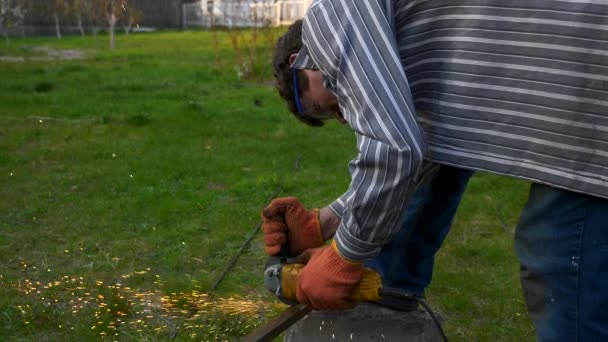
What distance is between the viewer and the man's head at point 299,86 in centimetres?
225

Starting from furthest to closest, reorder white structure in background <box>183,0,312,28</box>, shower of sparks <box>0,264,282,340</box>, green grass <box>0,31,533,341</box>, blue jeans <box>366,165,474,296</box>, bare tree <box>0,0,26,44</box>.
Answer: bare tree <box>0,0,26,44</box>
white structure in background <box>183,0,312,28</box>
green grass <box>0,31,533,341</box>
shower of sparks <box>0,264,282,340</box>
blue jeans <box>366,165,474,296</box>

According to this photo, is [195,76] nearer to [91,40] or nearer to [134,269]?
[134,269]

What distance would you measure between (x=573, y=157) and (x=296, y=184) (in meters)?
3.43

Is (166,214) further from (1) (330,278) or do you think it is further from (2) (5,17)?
(2) (5,17)

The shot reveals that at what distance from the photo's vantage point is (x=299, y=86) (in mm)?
2297

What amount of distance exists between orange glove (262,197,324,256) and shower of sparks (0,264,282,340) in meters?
0.75

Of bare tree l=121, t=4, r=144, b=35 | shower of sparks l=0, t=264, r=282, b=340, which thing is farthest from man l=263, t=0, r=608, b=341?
bare tree l=121, t=4, r=144, b=35

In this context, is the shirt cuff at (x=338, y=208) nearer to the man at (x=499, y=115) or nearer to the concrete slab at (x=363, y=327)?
the concrete slab at (x=363, y=327)

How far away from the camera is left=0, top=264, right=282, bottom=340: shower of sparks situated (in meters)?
3.13

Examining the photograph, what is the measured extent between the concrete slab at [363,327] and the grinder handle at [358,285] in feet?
0.71

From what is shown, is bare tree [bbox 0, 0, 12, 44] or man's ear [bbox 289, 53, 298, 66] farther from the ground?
man's ear [bbox 289, 53, 298, 66]

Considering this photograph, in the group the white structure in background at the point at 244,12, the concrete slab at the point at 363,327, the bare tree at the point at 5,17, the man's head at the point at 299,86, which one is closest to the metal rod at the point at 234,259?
the concrete slab at the point at 363,327

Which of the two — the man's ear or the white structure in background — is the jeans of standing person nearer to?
the man's ear

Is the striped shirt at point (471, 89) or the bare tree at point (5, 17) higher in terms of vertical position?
the striped shirt at point (471, 89)
